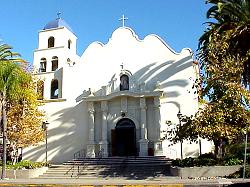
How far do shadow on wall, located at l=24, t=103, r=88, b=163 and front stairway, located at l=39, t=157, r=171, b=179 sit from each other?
337 cm

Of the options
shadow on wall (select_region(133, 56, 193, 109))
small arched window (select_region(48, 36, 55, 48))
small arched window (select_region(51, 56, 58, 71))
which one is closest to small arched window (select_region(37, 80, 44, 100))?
small arched window (select_region(51, 56, 58, 71))

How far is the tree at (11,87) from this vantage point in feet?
77.9

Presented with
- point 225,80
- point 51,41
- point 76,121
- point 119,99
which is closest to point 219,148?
point 225,80

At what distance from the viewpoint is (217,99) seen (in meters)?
21.4

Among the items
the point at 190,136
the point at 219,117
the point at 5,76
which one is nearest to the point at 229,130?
the point at 219,117

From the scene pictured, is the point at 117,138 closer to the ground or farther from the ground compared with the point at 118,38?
closer to the ground

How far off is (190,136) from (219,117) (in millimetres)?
2506

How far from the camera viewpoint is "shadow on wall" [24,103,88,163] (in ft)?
103

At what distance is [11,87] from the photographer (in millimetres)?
24297

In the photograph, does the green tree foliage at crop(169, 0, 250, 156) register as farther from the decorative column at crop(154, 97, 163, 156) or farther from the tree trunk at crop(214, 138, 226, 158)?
the decorative column at crop(154, 97, 163, 156)

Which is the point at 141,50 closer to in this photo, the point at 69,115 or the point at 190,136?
the point at 69,115

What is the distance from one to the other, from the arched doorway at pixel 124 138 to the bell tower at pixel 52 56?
7.41m

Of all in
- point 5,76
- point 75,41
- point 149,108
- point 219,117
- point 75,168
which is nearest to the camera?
point 219,117

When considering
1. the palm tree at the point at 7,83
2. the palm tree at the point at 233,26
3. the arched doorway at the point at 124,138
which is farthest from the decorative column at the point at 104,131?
the palm tree at the point at 233,26
